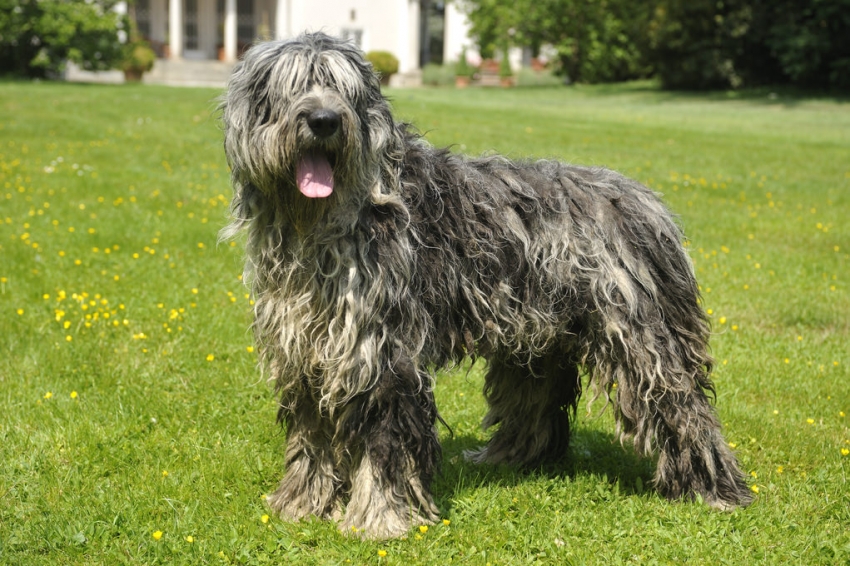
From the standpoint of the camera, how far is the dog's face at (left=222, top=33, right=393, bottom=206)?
395 centimetres

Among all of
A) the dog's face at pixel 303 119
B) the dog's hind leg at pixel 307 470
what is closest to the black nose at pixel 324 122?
the dog's face at pixel 303 119

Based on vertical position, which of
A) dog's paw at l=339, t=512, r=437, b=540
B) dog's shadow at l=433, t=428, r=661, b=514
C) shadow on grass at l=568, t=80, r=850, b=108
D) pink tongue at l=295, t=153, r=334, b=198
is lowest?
dog's shadow at l=433, t=428, r=661, b=514

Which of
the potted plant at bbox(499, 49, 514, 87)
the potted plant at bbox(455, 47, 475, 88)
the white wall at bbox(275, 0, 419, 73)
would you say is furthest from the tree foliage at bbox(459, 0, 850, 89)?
the white wall at bbox(275, 0, 419, 73)

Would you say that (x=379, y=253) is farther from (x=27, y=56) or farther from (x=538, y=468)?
(x=27, y=56)

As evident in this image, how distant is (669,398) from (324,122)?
2355 mm

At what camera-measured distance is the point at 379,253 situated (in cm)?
428

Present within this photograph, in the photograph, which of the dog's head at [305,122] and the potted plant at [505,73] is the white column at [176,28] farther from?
the dog's head at [305,122]

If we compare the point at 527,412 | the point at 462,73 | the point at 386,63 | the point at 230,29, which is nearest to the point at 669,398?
the point at 527,412

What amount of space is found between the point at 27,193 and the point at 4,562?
9.05 metres

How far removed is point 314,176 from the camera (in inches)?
158

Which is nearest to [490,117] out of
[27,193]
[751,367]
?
[27,193]

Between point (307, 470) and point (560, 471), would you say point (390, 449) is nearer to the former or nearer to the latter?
point (307, 470)

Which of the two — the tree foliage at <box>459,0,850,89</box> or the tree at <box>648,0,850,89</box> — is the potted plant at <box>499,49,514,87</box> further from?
the tree at <box>648,0,850,89</box>

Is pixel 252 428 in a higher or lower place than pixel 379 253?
lower
